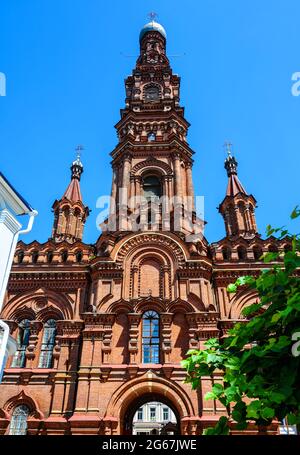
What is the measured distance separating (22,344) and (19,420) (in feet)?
11.8

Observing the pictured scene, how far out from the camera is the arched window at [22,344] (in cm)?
1902

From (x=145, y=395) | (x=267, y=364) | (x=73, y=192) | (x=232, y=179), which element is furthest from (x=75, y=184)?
(x=267, y=364)

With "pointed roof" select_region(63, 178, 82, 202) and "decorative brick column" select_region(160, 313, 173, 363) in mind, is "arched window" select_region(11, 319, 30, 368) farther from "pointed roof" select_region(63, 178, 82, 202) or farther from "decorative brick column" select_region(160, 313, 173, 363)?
"pointed roof" select_region(63, 178, 82, 202)

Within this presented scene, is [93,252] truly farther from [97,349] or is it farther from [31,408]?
[31,408]

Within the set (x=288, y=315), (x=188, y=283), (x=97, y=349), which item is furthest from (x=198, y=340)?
(x=288, y=315)

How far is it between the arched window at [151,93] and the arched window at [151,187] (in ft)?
30.9

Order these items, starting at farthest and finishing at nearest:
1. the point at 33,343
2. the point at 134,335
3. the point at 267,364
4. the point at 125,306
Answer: the point at 125,306 → the point at 33,343 → the point at 134,335 → the point at 267,364

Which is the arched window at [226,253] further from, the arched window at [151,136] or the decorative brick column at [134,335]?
the arched window at [151,136]

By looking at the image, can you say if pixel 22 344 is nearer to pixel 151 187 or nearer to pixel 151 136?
pixel 151 187

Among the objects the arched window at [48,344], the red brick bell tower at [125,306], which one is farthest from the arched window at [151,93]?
the arched window at [48,344]

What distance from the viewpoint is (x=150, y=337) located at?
19.0 m

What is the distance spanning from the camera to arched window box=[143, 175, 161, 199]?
25734mm

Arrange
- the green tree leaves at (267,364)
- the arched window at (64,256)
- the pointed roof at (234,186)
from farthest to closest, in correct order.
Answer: the pointed roof at (234,186), the arched window at (64,256), the green tree leaves at (267,364)
